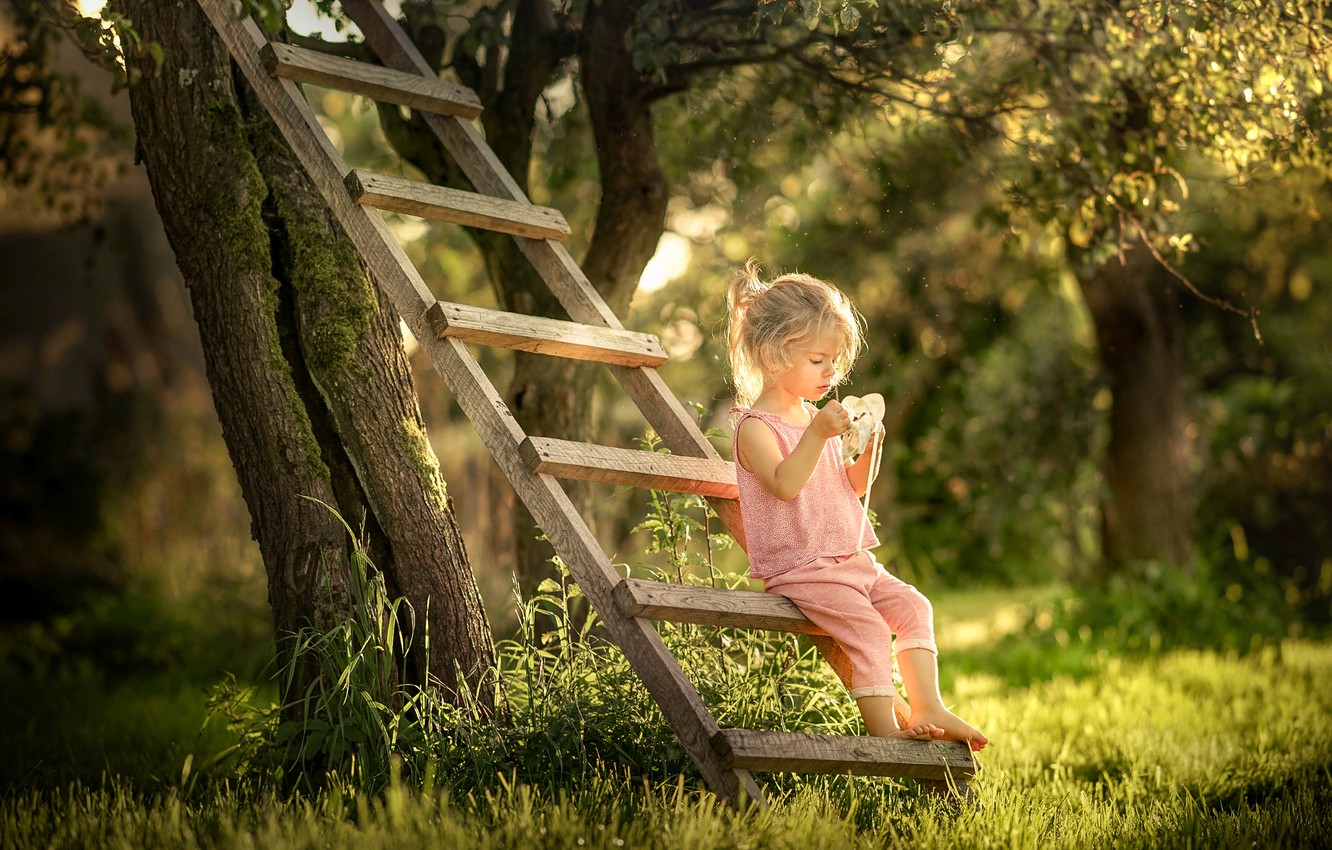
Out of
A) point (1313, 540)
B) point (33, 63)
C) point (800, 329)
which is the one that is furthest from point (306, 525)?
point (1313, 540)

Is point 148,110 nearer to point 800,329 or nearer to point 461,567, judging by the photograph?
point 461,567

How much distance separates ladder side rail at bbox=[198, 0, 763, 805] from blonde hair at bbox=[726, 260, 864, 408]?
0.79 metres

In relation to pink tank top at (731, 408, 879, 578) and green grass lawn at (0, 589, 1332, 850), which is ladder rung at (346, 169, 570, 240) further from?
green grass lawn at (0, 589, 1332, 850)

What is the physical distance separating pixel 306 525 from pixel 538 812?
1.25 m

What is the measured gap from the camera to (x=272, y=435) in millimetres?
3820

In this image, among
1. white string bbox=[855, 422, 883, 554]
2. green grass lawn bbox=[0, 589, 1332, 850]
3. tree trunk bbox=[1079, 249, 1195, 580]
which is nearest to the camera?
green grass lawn bbox=[0, 589, 1332, 850]

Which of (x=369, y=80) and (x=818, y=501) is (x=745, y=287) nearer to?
(x=818, y=501)

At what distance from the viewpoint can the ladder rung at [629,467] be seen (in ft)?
11.3

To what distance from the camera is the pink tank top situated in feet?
12.0

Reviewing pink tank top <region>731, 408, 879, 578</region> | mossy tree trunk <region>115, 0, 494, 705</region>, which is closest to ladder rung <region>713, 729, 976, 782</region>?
pink tank top <region>731, 408, 879, 578</region>

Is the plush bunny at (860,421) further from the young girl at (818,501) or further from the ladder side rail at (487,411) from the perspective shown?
the ladder side rail at (487,411)

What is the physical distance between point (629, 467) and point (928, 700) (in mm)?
1037

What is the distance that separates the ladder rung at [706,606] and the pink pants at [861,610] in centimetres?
7

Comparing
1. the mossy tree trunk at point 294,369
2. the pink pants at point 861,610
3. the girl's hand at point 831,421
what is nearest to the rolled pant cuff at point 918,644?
the pink pants at point 861,610
